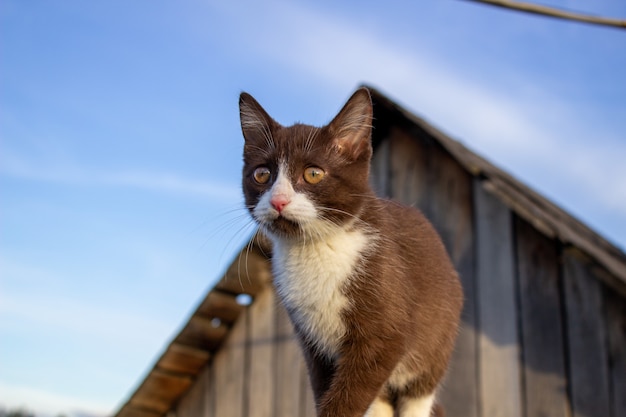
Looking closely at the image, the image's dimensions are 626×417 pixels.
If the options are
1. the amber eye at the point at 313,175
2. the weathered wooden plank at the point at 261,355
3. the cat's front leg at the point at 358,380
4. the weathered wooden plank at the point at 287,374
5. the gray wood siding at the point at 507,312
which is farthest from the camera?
the weathered wooden plank at the point at 261,355

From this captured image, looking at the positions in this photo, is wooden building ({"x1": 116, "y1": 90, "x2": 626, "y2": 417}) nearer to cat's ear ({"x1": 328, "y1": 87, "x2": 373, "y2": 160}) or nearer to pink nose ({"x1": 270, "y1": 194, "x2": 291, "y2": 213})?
cat's ear ({"x1": 328, "y1": 87, "x2": 373, "y2": 160})

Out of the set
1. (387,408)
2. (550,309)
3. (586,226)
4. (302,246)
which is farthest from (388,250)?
(586,226)

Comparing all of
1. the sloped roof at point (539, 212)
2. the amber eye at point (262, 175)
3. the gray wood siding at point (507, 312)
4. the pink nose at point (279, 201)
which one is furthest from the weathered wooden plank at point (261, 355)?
the pink nose at point (279, 201)

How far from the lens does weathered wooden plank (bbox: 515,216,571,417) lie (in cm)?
498

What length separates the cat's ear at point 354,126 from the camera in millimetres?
2557

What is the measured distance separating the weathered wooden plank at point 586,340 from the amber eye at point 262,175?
284 cm

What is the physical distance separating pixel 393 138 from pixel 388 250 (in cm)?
393

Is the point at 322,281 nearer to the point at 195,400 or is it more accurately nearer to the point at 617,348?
the point at 617,348

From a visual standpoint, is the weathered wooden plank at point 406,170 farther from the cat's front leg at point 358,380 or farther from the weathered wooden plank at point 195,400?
the cat's front leg at point 358,380

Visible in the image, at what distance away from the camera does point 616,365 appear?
15.8ft

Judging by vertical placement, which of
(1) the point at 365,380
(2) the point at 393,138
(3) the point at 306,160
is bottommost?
(2) the point at 393,138

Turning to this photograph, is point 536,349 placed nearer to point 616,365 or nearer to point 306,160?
point 616,365

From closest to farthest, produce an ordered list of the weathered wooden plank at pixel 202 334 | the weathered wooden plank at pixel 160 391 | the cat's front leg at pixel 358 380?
the cat's front leg at pixel 358 380 < the weathered wooden plank at pixel 202 334 < the weathered wooden plank at pixel 160 391

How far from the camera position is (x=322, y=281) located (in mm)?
2562
